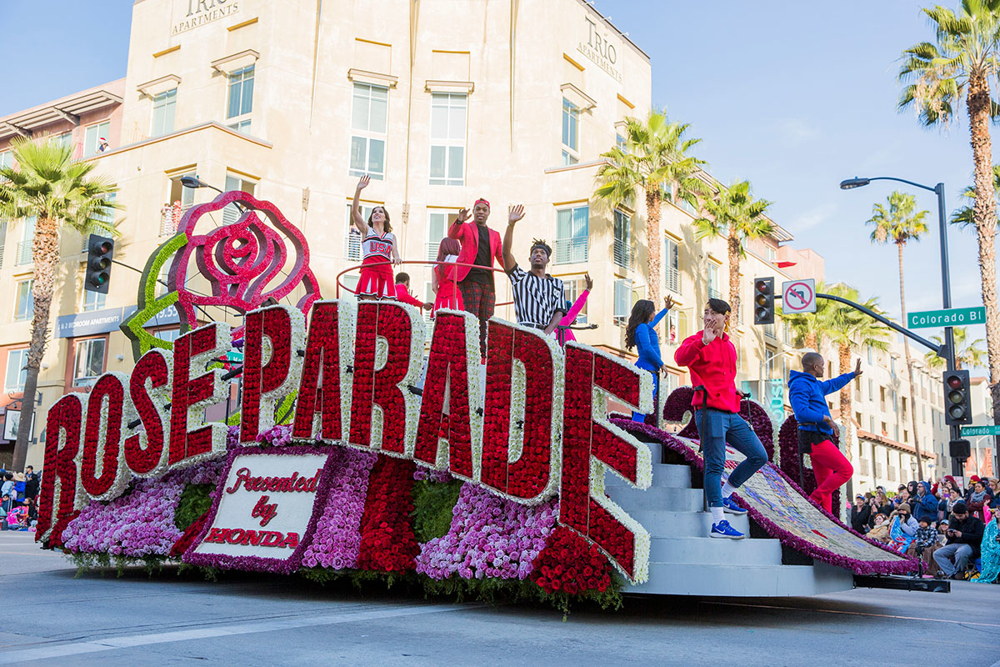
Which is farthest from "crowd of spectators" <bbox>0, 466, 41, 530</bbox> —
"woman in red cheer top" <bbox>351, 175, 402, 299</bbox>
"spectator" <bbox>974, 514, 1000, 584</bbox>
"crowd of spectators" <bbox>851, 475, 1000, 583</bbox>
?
"spectator" <bbox>974, 514, 1000, 584</bbox>

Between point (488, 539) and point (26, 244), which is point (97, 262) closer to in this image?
point (488, 539)

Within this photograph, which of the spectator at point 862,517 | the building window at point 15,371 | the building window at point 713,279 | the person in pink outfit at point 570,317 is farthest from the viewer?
the building window at point 713,279

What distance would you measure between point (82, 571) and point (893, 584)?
381 inches

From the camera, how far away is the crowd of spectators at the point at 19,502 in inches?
1045

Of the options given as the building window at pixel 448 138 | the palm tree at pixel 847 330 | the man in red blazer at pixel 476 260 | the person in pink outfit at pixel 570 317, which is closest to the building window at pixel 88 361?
the building window at pixel 448 138

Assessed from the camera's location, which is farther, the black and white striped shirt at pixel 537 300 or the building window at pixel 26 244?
the building window at pixel 26 244

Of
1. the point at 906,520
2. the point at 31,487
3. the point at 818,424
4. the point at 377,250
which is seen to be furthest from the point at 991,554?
the point at 31,487

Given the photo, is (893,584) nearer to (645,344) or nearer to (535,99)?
(645,344)

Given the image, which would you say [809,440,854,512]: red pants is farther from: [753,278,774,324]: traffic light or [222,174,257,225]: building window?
[222,174,257,225]: building window

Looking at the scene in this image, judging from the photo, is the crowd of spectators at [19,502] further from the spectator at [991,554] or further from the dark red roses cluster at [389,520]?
the spectator at [991,554]

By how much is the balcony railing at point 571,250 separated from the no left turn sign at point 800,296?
10826mm

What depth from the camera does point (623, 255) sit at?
114 feet

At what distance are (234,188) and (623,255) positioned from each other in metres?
14.7

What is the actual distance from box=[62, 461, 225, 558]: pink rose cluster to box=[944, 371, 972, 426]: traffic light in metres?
14.2
